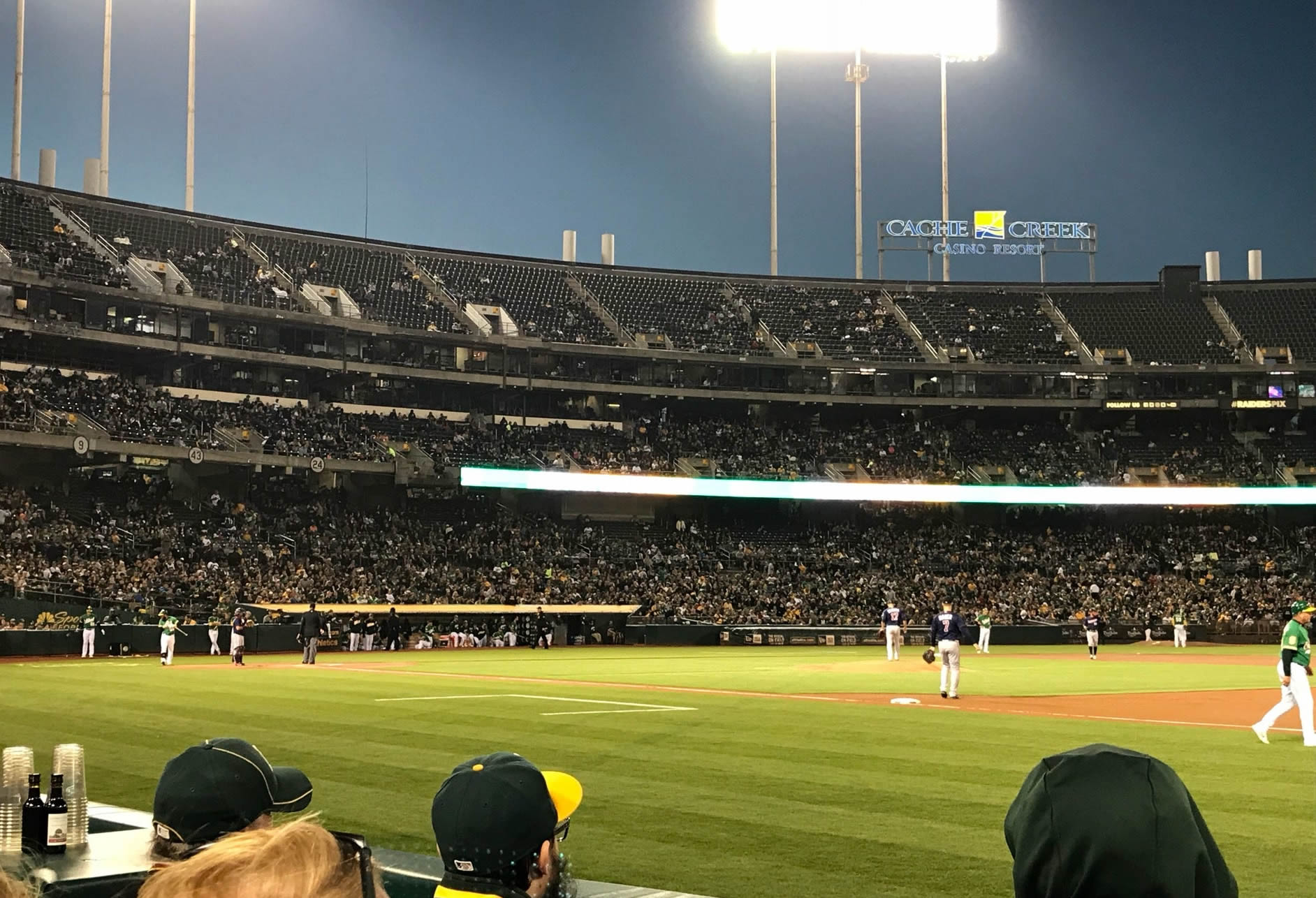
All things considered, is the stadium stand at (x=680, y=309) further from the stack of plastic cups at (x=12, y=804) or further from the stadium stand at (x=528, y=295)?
the stack of plastic cups at (x=12, y=804)

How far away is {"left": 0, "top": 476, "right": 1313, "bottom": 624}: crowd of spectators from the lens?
54.3 m

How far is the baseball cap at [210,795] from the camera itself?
4039mm

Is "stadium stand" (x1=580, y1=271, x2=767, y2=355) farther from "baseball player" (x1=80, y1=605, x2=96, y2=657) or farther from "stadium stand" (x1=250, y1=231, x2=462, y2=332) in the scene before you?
"baseball player" (x1=80, y1=605, x2=96, y2=657)

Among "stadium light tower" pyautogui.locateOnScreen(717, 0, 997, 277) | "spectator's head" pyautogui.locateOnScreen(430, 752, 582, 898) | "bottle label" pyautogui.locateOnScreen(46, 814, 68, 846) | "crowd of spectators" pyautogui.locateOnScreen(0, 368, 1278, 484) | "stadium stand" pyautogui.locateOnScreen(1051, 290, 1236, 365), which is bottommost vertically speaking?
"bottle label" pyautogui.locateOnScreen(46, 814, 68, 846)

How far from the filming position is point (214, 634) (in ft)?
148

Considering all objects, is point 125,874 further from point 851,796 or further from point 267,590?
point 267,590

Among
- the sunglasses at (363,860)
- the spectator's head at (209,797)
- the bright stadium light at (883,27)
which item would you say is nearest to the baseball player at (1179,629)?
the bright stadium light at (883,27)

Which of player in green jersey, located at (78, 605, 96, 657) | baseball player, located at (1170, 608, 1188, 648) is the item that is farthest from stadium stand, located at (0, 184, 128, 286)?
baseball player, located at (1170, 608, 1188, 648)

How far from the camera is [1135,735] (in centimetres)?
1942

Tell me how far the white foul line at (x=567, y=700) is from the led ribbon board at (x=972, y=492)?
146 ft

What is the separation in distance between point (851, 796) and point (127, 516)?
51.4 metres

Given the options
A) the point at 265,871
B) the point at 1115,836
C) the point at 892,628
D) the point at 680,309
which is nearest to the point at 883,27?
the point at 680,309

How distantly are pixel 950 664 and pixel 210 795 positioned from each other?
23594 millimetres

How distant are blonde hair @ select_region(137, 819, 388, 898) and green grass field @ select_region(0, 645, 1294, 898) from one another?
7.81 meters
